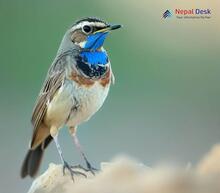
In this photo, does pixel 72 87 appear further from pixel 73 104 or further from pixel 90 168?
pixel 90 168

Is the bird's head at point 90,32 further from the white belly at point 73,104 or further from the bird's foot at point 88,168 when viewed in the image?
the bird's foot at point 88,168

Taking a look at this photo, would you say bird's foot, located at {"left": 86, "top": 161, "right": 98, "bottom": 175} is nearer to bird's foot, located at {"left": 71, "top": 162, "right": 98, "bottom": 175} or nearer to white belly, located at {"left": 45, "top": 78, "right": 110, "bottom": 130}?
bird's foot, located at {"left": 71, "top": 162, "right": 98, "bottom": 175}

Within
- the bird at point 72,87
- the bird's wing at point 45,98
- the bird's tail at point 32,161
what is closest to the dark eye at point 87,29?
the bird at point 72,87

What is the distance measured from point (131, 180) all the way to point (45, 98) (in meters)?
0.46

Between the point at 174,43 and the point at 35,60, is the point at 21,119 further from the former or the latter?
the point at 174,43

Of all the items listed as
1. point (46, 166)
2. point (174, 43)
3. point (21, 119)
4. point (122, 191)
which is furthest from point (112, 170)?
point (174, 43)

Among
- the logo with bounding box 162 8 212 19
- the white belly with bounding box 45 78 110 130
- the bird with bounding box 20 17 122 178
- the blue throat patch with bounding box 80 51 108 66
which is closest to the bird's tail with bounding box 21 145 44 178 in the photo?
the bird with bounding box 20 17 122 178

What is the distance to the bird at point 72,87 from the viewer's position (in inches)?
92.1

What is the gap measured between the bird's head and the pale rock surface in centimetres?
46

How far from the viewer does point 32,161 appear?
7.89ft

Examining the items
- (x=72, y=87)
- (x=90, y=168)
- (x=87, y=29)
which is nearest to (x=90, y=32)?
(x=87, y=29)

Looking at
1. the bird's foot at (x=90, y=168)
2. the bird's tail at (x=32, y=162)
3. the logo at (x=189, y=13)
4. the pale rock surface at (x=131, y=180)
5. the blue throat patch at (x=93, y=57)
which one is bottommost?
the pale rock surface at (x=131, y=180)

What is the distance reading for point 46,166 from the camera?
2.42m

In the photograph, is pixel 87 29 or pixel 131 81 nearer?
pixel 87 29
